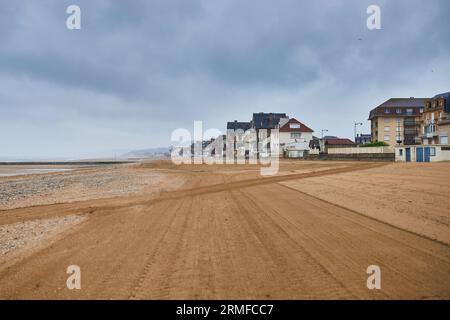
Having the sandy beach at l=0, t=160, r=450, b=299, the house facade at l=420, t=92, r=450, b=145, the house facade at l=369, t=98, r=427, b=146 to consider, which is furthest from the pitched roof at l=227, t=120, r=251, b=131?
the sandy beach at l=0, t=160, r=450, b=299

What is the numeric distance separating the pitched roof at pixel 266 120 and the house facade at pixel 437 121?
138ft

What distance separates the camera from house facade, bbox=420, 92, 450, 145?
5128 centimetres

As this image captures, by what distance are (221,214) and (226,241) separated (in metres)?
3.09

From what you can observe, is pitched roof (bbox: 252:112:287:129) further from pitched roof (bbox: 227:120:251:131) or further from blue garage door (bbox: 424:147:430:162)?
blue garage door (bbox: 424:147:430:162)

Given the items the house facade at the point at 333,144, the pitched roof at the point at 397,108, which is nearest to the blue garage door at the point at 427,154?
the house facade at the point at 333,144

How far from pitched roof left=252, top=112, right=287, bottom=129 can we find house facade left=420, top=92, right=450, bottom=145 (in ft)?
138

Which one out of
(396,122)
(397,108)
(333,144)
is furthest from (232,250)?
(397,108)

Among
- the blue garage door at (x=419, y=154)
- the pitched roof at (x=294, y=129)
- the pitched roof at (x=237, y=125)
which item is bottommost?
the blue garage door at (x=419, y=154)

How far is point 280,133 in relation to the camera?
80312 millimetres

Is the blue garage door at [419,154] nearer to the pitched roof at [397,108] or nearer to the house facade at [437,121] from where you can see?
the house facade at [437,121]

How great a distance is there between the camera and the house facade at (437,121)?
5128cm

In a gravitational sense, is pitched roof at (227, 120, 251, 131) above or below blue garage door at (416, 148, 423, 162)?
above
